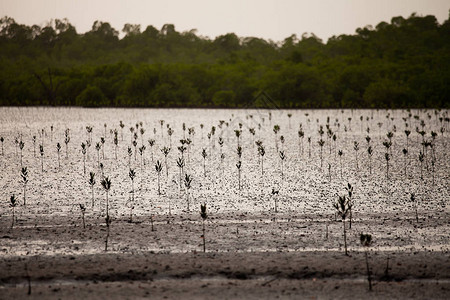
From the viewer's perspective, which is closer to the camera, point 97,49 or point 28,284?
point 28,284

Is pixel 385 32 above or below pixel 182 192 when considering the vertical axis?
above

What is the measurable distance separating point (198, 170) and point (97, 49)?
470ft

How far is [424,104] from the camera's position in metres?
60.2

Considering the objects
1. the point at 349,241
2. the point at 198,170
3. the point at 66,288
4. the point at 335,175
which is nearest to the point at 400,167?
the point at 335,175

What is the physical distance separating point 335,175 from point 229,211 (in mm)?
6267

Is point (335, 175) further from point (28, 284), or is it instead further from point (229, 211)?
point (28, 284)

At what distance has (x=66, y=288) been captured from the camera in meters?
6.46

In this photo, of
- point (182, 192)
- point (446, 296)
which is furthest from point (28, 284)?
point (182, 192)

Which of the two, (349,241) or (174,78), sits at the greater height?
(174,78)

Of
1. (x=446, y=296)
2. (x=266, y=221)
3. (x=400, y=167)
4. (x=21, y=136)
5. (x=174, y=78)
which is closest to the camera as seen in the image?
(x=446, y=296)

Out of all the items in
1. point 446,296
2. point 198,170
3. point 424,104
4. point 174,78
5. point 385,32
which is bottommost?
point 446,296

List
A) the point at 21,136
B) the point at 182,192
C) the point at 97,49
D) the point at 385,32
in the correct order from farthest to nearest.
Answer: the point at 97,49 → the point at 385,32 → the point at 21,136 → the point at 182,192

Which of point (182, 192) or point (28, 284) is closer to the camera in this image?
point (28, 284)

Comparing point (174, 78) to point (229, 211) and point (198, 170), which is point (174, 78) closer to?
point (198, 170)
